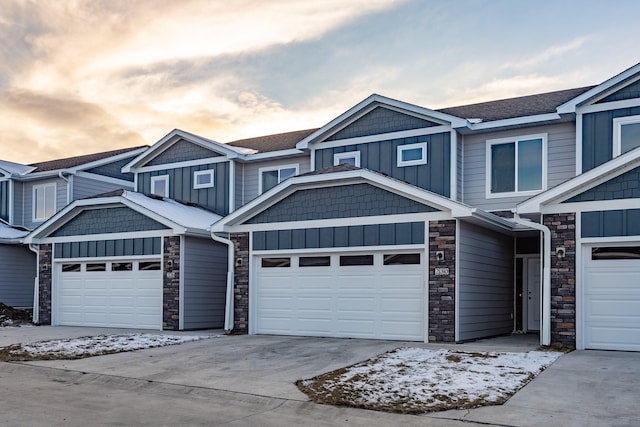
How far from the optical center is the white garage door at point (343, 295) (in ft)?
46.4

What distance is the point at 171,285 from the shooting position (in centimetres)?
1747

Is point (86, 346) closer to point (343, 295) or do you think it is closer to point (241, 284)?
point (241, 284)

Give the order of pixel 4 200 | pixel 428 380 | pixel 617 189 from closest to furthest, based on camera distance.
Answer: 1. pixel 428 380
2. pixel 617 189
3. pixel 4 200

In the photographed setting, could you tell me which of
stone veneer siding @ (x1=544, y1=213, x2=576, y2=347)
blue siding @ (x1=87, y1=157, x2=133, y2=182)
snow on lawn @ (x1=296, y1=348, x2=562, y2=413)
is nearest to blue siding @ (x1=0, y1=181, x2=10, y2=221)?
blue siding @ (x1=87, y1=157, x2=133, y2=182)

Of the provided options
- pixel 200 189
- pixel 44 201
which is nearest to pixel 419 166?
pixel 200 189

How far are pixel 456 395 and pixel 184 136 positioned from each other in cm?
1562

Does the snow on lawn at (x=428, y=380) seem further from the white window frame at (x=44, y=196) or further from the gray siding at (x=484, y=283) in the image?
the white window frame at (x=44, y=196)

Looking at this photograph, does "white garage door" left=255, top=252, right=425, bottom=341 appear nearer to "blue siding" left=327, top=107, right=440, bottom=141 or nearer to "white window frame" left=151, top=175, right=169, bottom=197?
"blue siding" left=327, top=107, right=440, bottom=141

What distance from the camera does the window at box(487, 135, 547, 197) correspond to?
16250 millimetres

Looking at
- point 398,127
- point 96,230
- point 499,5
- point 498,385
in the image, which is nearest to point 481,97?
point 398,127

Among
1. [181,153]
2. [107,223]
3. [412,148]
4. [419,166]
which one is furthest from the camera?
[181,153]

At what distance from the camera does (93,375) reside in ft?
35.2

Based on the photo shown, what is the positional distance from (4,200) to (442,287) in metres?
20.0

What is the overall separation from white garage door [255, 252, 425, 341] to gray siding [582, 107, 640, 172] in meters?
4.87
